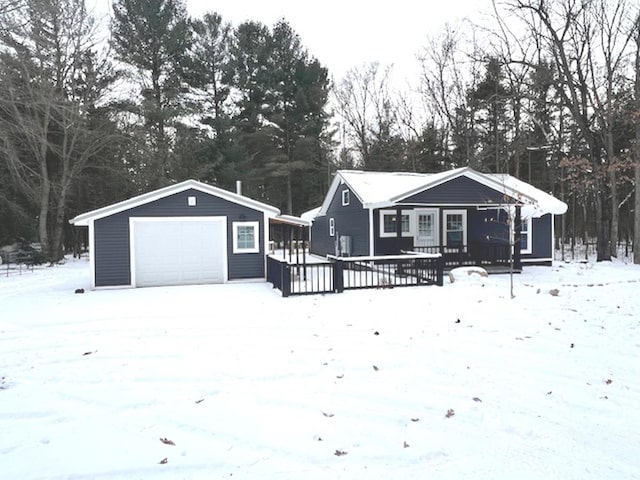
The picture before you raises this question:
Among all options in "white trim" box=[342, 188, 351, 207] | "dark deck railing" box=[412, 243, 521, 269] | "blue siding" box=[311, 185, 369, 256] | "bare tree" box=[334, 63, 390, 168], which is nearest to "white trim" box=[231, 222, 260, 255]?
"blue siding" box=[311, 185, 369, 256]

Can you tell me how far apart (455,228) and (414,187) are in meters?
3.60

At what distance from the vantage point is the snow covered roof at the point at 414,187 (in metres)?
13.5

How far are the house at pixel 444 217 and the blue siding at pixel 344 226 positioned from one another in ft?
0.12

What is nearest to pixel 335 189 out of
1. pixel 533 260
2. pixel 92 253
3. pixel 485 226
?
pixel 485 226

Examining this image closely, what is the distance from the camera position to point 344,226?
1755cm

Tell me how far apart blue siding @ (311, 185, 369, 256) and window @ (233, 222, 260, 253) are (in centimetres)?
403

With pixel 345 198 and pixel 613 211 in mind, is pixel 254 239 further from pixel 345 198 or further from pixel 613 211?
pixel 613 211

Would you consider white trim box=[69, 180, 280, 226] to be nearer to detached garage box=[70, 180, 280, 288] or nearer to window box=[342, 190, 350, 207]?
detached garage box=[70, 180, 280, 288]

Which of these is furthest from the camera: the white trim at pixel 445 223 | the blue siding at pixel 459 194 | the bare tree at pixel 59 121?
the bare tree at pixel 59 121

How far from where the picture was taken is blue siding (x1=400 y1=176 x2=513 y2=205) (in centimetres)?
1378

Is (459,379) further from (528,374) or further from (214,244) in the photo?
(214,244)

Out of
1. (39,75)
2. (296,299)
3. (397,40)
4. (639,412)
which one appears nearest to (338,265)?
(296,299)

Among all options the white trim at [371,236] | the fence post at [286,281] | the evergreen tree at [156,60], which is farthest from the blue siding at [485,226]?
the evergreen tree at [156,60]

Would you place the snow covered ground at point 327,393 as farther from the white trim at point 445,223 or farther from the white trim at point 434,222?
the white trim at point 445,223
